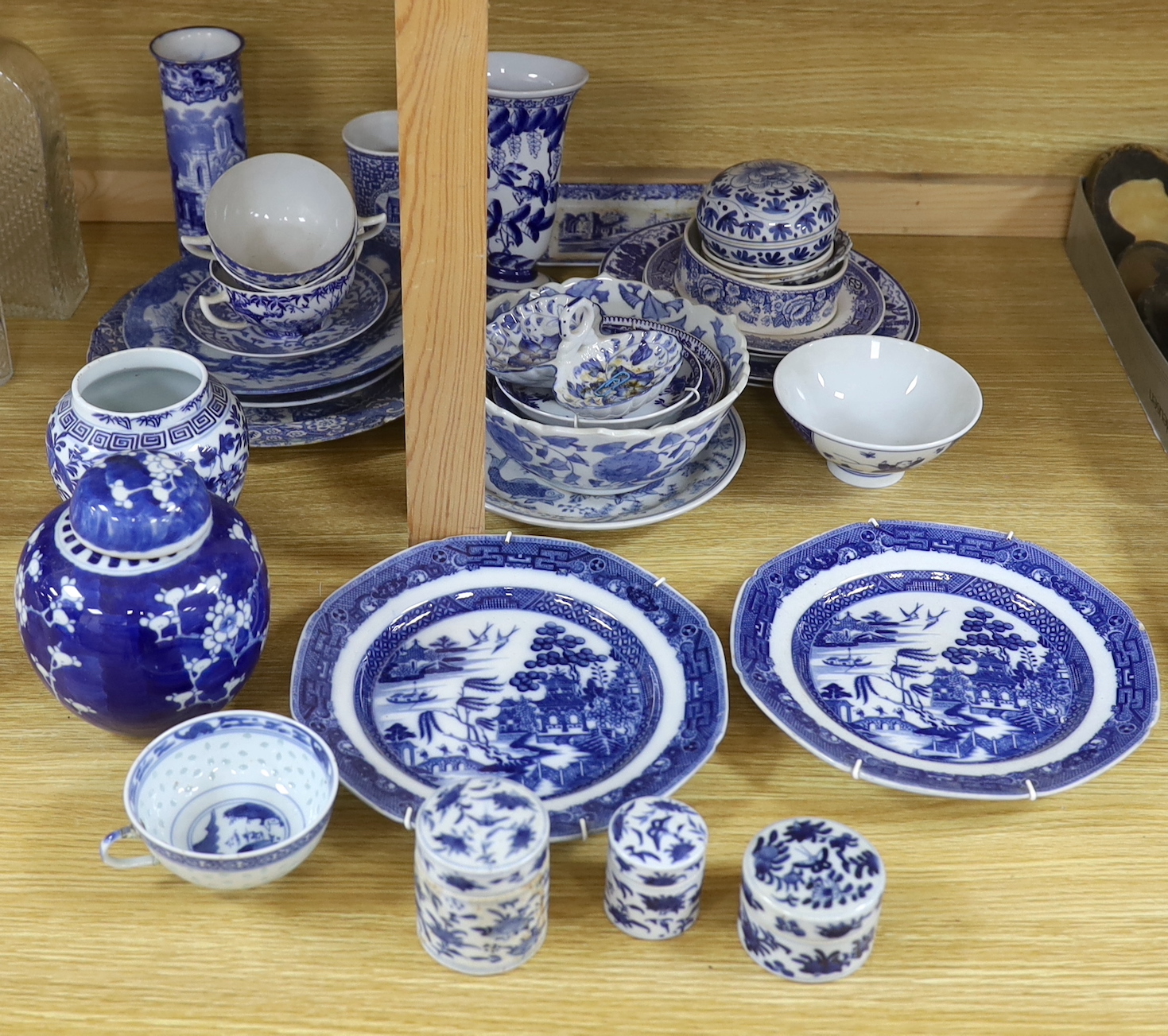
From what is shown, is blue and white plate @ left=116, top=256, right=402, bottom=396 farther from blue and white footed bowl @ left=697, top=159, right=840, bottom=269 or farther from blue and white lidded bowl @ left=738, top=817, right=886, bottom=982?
blue and white lidded bowl @ left=738, top=817, right=886, bottom=982

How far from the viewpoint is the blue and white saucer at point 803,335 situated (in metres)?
1.11

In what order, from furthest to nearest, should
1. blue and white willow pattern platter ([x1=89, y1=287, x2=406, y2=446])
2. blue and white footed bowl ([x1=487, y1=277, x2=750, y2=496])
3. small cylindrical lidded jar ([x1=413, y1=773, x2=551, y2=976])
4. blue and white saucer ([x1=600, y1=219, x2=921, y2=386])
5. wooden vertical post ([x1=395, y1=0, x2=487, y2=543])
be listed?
blue and white saucer ([x1=600, y1=219, x2=921, y2=386]), blue and white willow pattern platter ([x1=89, y1=287, x2=406, y2=446]), blue and white footed bowl ([x1=487, y1=277, x2=750, y2=496]), wooden vertical post ([x1=395, y1=0, x2=487, y2=543]), small cylindrical lidded jar ([x1=413, y1=773, x2=551, y2=976])

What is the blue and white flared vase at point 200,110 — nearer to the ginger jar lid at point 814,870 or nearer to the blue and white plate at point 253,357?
the blue and white plate at point 253,357

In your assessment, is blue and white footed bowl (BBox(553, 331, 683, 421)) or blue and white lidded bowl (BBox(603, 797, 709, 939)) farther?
blue and white footed bowl (BBox(553, 331, 683, 421))

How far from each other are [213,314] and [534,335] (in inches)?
11.0

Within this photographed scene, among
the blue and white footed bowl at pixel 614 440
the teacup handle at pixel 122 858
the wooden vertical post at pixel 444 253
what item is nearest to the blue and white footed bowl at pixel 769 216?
the blue and white footed bowl at pixel 614 440

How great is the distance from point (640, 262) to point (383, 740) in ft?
1.92

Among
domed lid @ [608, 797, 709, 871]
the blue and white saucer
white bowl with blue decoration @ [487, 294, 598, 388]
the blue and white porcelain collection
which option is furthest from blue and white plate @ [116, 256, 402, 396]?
domed lid @ [608, 797, 709, 871]

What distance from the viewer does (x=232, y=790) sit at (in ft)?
2.43

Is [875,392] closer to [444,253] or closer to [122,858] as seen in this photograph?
[444,253]

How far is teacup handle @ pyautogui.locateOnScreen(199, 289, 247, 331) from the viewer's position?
1.06m

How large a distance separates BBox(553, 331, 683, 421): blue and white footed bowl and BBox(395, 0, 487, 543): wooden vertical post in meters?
0.10

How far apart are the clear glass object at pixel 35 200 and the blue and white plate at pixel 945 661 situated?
694 millimetres

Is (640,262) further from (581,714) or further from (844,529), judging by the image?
(581,714)
